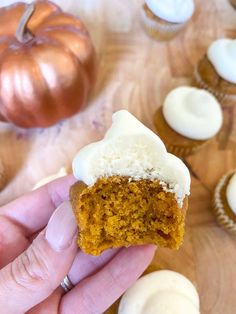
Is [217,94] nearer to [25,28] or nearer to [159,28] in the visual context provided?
[159,28]

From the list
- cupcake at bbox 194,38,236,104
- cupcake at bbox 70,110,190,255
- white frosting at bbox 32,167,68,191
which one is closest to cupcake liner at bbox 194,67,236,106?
cupcake at bbox 194,38,236,104

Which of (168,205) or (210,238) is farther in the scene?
(210,238)

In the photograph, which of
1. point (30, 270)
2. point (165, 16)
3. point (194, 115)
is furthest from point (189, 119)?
point (30, 270)

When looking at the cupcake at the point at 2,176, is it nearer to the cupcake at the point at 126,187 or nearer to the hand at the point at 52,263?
the hand at the point at 52,263

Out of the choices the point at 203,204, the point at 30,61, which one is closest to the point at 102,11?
the point at 30,61

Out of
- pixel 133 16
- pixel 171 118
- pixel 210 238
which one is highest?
pixel 133 16

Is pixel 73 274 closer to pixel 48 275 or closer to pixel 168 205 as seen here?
pixel 48 275
